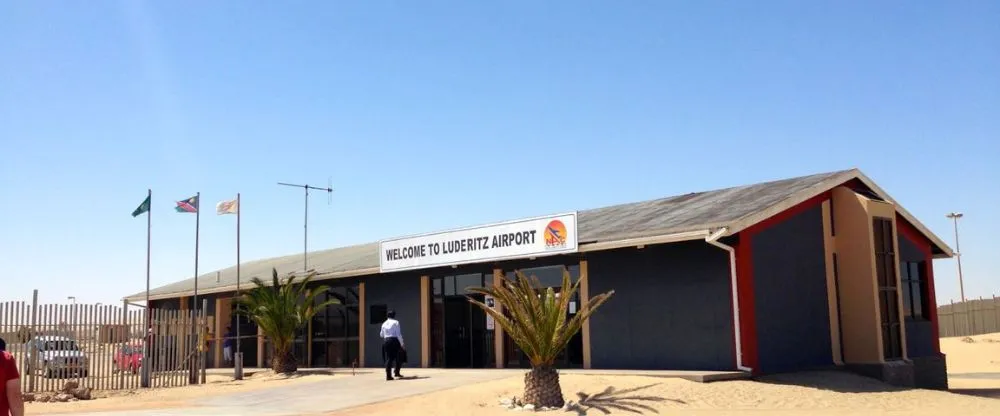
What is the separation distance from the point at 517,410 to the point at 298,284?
1314cm

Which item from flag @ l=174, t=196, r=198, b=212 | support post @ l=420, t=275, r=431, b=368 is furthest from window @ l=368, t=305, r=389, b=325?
flag @ l=174, t=196, r=198, b=212

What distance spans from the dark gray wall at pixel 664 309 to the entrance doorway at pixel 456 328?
428cm

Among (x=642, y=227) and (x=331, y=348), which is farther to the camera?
(x=331, y=348)

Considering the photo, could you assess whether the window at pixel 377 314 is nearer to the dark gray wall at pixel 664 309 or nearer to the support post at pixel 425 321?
the support post at pixel 425 321

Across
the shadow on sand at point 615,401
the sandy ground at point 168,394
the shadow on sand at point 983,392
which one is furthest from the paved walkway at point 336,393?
the shadow on sand at point 983,392

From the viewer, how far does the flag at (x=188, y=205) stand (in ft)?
81.9

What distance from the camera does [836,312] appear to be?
2002 cm

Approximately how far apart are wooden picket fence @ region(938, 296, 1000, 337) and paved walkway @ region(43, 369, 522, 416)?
35814mm

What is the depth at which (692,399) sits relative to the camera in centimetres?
1580

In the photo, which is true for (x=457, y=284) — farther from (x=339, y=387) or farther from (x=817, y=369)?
(x=817, y=369)

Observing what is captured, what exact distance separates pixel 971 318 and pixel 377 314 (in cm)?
3527

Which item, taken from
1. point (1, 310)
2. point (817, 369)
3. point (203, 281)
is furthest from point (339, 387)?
point (203, 281)

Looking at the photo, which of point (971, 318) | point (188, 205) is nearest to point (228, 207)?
point (188, 205)

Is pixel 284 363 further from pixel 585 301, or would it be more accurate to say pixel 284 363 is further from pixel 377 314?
pixel 585 301
